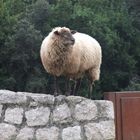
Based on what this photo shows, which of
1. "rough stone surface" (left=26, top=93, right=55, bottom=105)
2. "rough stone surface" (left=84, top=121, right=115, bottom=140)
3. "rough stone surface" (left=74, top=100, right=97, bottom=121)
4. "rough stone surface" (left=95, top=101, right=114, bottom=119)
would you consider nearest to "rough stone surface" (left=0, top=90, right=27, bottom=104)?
"rough stone surface" (left=26, top=93, right=55, bottom=105)

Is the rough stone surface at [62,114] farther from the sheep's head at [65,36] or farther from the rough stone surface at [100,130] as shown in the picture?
the sheep's head at [65,36]

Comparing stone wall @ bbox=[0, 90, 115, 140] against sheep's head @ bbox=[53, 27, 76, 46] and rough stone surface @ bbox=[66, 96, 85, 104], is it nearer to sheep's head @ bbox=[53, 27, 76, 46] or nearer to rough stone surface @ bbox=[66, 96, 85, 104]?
rough stone surface @ bbox=[66, 96, 85, 104]

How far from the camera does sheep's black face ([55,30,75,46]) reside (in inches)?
342

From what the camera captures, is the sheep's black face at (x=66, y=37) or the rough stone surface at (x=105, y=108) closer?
the rough stone surface at (x=105, y=108)

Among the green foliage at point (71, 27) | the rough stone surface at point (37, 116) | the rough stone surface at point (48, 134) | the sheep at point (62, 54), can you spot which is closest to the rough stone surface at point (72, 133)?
the rough stone surface at point (48, 134)

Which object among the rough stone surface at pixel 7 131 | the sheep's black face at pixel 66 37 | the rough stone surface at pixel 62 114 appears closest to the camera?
the rough stone surface at pixel 7 131

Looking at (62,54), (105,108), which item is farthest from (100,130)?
(62,54)

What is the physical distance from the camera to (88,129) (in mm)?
7980

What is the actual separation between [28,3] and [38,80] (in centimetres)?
748

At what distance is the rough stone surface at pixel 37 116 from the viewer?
781cm

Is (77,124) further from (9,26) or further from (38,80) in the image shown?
(9,26)

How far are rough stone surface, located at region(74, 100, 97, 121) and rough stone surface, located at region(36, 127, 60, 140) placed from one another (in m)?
0.38

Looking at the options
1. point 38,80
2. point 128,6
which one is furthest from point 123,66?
point 38,80

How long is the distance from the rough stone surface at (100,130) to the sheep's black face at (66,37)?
55.6 inches
